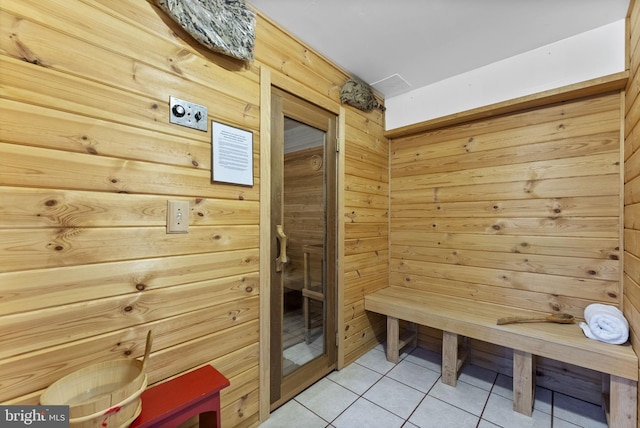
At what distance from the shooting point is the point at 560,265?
6.35 ft

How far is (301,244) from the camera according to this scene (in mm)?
2033

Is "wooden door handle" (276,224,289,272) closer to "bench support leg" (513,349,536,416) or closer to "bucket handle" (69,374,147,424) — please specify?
"bucket handle" (69,374,147,424)

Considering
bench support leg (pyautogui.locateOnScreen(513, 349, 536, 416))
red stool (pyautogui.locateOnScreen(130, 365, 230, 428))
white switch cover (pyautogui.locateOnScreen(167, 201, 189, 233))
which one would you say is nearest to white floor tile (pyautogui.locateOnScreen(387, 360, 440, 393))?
bench support leg (pyautogui.locateOnScreen(513, 349, 536, 416))

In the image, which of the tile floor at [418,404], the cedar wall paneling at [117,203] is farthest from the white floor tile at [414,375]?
the cedar wall paneling at [117,203]

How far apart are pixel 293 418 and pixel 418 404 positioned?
870mm

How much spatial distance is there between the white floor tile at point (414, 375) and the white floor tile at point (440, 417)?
17cm

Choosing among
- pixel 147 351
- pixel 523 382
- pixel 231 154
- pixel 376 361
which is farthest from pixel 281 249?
pixel 523 382

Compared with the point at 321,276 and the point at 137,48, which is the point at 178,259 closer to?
the point at 137,48

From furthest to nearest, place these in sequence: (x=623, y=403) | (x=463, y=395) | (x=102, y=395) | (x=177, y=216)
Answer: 1. (x=463, y=395)
2. (x=623, y=403)
3. (x=177, y=216)
4. (x=102, y=395)

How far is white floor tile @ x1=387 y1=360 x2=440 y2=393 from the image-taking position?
2.06 metres

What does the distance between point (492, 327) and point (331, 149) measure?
1.75m

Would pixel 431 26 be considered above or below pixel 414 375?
above

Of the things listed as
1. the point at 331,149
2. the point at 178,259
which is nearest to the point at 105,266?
the point at 178,259

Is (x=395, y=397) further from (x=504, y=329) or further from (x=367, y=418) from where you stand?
(x=504, y=329)
